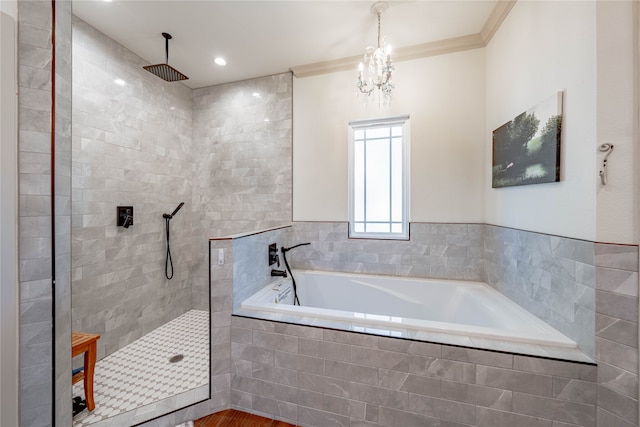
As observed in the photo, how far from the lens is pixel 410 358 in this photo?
1.30m

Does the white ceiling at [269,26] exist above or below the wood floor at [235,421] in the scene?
above

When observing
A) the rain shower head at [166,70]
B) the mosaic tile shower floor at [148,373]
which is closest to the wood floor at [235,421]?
the mosaic tile shower floor at [148,373]

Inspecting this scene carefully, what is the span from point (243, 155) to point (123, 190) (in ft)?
4.00

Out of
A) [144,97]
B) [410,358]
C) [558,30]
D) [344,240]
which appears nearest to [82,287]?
[144,97]

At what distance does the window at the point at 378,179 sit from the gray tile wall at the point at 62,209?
2.11 m

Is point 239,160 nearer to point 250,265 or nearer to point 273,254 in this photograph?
point 273,254

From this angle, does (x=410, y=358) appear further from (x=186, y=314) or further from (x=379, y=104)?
(x=186, y=314)

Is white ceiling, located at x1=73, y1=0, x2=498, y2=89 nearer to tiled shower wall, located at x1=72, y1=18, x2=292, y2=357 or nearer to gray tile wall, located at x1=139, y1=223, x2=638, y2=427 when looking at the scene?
tiled shower wall, located at x1=72, y1=18, x2=292, y2=357

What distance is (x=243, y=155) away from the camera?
114 inches

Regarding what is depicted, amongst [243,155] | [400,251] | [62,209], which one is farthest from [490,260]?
[62,209]

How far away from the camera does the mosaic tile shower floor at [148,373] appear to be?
157 centimetres

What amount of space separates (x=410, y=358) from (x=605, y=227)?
1091mm

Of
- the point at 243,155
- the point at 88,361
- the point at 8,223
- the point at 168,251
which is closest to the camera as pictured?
the point at 8,223

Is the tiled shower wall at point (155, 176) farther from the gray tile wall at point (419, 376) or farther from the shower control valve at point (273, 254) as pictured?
the gray tile wall at point (419, 376)
